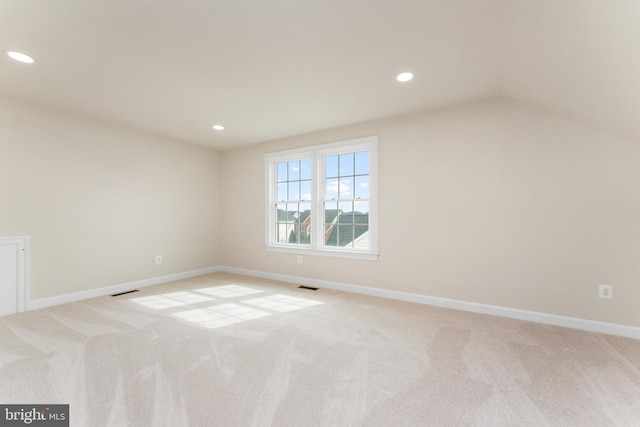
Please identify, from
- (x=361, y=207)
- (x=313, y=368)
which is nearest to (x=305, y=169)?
(x=361, y=207)

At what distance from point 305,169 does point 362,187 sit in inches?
43.1

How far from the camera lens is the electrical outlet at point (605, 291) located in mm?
2588

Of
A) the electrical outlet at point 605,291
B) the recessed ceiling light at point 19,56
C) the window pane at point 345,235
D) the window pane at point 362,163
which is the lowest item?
the electrical outlet at point 605,291

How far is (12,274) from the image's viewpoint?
3.07 m

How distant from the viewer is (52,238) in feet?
11.0

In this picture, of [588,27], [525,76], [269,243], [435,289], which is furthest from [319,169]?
[588,27]

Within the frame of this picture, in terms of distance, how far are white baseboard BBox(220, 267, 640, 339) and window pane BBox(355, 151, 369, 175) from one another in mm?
1651

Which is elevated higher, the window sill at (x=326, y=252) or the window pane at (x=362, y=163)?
the window pane at (x=362, y=163)

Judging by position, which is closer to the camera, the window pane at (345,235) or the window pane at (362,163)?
the window pane at (362,163)

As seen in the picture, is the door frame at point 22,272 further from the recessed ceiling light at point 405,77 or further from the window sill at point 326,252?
the recessed ceiling light at point 405,77

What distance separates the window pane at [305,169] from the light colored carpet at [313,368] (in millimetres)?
2204

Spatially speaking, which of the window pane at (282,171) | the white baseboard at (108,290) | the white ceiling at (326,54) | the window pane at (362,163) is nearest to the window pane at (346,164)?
the window pane at (362,163)

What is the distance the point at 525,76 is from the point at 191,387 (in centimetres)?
357
